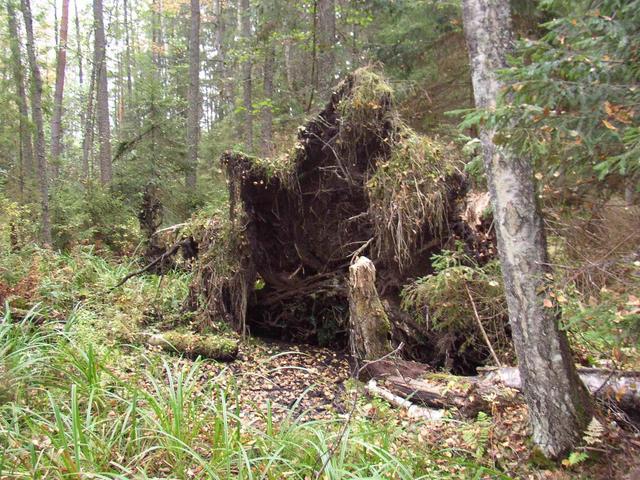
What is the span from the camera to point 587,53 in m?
2.24

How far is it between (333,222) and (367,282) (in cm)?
174

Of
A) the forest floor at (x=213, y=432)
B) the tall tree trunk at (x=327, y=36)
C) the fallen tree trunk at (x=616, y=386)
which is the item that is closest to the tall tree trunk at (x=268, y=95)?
the tall tree trunk at (x=327, y=36)

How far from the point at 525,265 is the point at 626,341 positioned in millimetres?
770

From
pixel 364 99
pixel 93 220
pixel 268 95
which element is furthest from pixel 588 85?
pixel 268 95

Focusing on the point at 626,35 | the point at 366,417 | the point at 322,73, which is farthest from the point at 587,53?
the point at 322,73

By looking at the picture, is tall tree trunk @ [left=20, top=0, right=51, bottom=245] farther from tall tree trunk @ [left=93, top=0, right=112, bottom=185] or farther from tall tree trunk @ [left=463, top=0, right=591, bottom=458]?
tall tree trunk @ [left=463, top=0, right=591, bottom=458]

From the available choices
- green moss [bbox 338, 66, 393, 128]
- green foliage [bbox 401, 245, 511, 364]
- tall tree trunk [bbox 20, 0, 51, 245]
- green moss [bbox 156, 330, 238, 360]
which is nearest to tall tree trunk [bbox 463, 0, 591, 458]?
green foliage [bbox 401, 245, 511, 364]

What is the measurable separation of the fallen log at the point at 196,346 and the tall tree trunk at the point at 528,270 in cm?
348

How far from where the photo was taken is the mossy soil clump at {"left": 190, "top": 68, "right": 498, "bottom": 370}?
553 cm

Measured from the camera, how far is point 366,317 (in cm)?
501

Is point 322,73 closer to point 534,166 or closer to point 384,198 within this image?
point 384,198

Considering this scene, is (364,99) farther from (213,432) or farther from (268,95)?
(268,95)

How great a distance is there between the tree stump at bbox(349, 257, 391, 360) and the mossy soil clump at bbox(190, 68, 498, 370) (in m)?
0.61

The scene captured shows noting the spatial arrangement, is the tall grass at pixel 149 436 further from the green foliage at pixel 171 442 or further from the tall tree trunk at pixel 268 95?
the tall tree trunk at pixel 268 95
